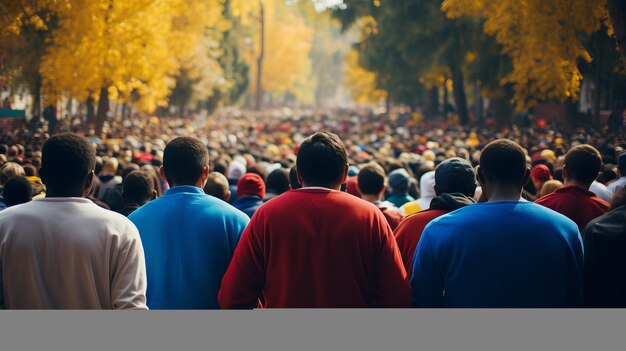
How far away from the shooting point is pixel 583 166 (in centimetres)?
617

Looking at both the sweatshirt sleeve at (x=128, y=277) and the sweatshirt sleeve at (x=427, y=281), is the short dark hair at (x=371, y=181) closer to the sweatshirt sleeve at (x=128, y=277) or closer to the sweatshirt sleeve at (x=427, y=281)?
the sweatshirt sleeve at (x=427, y=281)

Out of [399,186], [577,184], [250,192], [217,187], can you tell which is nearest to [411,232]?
[577,184]

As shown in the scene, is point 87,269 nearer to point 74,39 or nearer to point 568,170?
point 568,170

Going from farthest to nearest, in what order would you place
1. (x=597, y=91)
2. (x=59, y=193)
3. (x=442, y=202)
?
(x=597, y=91), (x=442, y=202), (x=59, y=193)

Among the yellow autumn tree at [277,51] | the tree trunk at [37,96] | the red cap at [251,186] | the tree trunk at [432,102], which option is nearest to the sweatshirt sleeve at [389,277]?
the red cap at [251,186]

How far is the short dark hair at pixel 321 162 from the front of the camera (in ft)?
13.0

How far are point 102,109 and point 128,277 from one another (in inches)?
562

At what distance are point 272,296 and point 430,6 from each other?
3031 cm

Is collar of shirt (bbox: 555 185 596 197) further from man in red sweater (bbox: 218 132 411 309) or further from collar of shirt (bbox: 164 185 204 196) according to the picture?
collar of shirt (bbox: 164 185 204 196)

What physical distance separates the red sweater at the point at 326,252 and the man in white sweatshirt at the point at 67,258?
568 millimetres

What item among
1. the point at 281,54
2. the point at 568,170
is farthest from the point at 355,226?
the point at 281,54

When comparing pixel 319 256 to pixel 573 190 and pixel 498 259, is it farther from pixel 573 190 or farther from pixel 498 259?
pixel 573 190

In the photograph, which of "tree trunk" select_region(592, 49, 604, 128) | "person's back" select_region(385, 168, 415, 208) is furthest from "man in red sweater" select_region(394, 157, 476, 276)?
"tree trunk" select_region(592, 49, 604, 128)

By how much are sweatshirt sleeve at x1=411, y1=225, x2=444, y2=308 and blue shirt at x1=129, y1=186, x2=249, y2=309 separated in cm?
106
